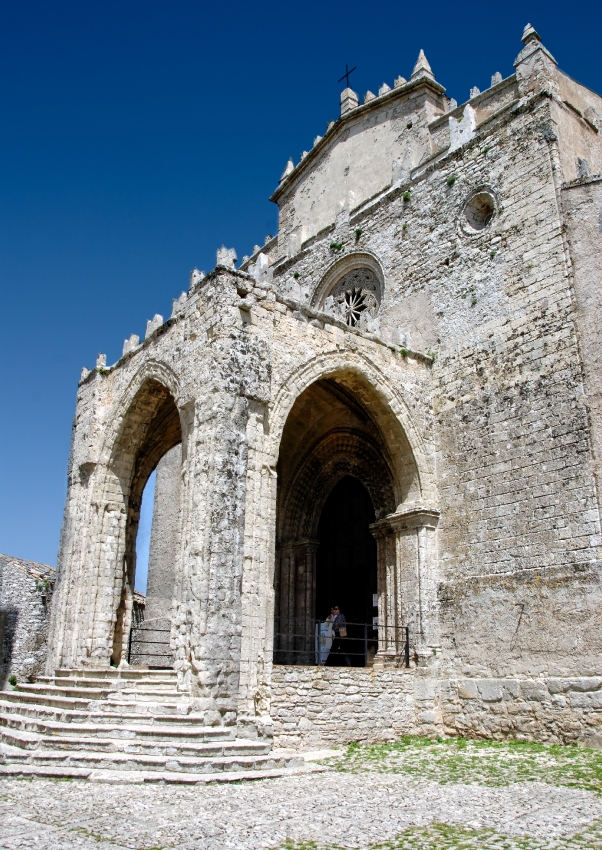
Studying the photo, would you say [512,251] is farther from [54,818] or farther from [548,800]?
[54,818]

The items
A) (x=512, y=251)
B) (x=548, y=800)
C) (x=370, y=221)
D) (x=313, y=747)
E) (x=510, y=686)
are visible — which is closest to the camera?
(x=548, y=800)

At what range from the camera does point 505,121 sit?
11.2 m

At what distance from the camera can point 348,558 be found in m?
12.9

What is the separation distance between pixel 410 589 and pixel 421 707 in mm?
1603

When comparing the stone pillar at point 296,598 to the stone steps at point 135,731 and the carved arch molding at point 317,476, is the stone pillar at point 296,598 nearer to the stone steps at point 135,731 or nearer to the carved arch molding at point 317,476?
the carved arch molding at point 317,476

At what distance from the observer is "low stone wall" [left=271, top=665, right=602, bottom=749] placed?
8.36 metres

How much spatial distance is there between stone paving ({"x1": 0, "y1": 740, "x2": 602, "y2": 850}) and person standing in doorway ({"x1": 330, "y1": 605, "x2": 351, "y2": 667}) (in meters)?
4.26

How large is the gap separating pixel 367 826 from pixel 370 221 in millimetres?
10999

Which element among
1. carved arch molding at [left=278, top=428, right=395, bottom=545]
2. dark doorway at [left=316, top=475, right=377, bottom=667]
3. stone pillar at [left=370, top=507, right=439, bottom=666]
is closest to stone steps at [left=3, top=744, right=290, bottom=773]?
stone pillar at [left=370, top=507, right=439, bottom=666]

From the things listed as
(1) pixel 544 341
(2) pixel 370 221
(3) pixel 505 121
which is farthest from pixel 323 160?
(1) pixel 544 341

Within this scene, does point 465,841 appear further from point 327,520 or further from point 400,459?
point 327,520

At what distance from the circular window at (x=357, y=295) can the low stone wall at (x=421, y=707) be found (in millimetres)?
6534

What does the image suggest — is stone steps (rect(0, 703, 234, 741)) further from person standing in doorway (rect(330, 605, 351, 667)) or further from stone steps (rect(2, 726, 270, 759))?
person standing in doorway (rect(330, 605, 351, 667))

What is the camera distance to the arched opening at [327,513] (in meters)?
12.2
